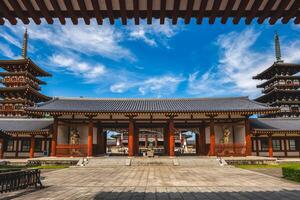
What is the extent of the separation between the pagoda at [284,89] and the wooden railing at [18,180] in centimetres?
3464

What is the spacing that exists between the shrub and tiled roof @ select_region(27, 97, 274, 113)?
363 inches

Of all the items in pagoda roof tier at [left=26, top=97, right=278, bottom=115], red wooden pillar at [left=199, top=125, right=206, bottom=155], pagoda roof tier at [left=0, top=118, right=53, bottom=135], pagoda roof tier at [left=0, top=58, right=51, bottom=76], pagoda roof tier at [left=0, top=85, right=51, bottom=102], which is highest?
pagoda roof tier at [left=0, top=58, right=51, bottom=76]

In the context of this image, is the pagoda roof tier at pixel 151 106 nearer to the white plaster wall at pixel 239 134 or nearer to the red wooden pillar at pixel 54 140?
the red wooden pillar at pixel 54 140

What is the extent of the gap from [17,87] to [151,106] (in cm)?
1932

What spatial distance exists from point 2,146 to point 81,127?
8.36 metres

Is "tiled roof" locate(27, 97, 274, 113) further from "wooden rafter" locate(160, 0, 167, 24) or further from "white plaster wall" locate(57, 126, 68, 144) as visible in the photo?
"wooden rafter" locate(160, 0, 167, 24)

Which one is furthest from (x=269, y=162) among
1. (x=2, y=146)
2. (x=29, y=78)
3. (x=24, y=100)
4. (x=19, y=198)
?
(x=29, y=78)

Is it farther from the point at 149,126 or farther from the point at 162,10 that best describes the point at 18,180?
the point at 149,126

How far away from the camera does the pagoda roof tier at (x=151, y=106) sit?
70.9ft

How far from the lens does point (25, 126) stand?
26.1 meters

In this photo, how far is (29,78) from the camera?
116 feet

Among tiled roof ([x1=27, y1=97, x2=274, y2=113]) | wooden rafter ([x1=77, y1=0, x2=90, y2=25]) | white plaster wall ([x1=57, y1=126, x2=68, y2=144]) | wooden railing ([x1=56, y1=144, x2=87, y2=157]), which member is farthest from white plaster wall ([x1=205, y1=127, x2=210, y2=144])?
wooden rafter ([x1=77, y1=0, x2=90, y2=25])

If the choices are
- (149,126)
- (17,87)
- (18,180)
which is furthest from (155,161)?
(17,87)

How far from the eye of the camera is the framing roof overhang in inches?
157
